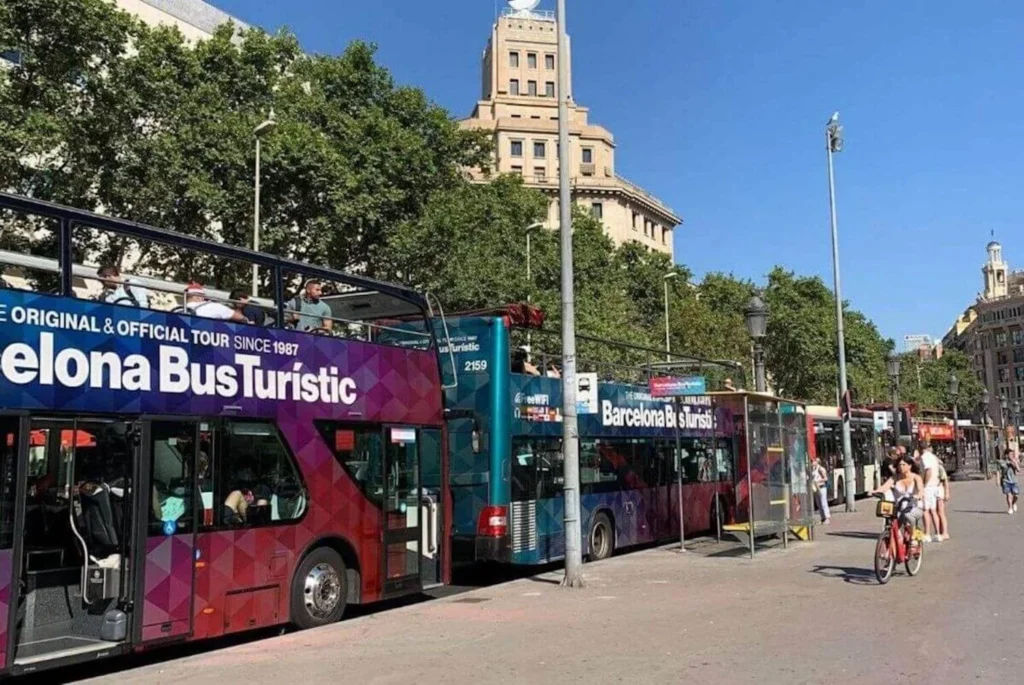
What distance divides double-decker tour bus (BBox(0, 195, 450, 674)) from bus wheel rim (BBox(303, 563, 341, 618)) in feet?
0.07

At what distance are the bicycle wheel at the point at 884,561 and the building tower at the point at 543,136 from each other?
7644 centimetres

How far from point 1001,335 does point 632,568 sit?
166419 millimetres

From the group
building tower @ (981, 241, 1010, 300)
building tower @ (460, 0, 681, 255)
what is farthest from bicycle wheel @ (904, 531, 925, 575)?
building tower @ (981, 241, 1010, 300)

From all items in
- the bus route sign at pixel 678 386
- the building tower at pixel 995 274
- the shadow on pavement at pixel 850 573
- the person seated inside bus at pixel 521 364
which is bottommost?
the shadow on pavement at pixel 850 573

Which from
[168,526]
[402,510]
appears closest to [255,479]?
[168,526]

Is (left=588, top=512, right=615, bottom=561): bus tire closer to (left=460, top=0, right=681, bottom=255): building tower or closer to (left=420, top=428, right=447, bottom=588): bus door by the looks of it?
(left=420, top=428, right=447, bottom=588): bus door

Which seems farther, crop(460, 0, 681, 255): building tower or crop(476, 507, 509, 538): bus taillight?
crop(460, 0, 681, 255): building tower

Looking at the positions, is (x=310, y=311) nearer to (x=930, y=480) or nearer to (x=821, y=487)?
Answer: (x=930, y=480)

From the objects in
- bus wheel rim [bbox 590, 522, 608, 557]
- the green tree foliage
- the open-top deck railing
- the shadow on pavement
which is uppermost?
the green tree foliage

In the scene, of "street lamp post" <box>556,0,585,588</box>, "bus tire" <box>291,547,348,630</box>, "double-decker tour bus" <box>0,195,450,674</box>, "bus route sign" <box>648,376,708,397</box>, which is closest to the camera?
"double-decker tour bus" <box>0,195,450,674</box>

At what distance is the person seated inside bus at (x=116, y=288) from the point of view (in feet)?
28.5

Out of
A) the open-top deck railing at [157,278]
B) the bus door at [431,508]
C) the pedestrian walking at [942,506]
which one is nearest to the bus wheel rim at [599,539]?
the bus door at [431,508]

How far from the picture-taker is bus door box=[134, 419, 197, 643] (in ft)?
28.1

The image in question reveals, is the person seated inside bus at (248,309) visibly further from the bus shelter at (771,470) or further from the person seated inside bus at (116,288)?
the bus shelter at (771,470)
